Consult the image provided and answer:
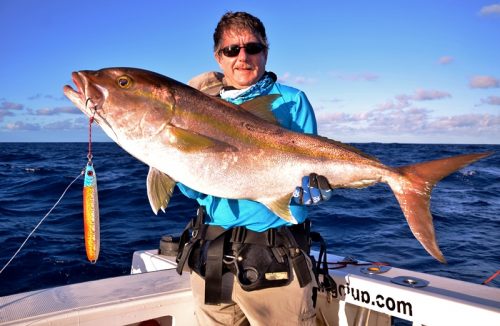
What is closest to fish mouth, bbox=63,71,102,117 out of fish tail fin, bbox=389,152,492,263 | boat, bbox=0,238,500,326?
boat, bbox=0,238,500,326

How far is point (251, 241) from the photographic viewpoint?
136 inches

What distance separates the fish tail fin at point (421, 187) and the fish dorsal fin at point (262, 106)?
3.71 feet

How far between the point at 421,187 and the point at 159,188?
2.07 m

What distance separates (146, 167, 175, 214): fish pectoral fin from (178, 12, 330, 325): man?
0.41 meters

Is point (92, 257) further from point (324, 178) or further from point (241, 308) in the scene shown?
point (324, 178)

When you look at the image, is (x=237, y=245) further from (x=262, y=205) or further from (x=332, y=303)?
(x=332, y=303)

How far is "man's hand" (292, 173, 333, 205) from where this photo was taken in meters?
3.29

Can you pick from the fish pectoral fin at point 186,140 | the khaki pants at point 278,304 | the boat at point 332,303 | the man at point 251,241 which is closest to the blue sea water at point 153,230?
the boat at point 332,303

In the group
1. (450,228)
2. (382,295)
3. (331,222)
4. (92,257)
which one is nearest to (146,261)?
(92,257)

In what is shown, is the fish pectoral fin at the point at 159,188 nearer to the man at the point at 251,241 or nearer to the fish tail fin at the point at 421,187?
the man at the point at 251,241

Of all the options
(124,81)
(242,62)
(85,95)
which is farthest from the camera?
(242,62)

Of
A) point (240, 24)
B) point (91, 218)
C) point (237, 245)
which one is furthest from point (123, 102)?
point (237, 245)

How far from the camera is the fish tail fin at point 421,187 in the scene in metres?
3.15

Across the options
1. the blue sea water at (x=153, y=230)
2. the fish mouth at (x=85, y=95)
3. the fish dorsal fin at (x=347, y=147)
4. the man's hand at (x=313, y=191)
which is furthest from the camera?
the blue sea water at (x=153, y=230)
